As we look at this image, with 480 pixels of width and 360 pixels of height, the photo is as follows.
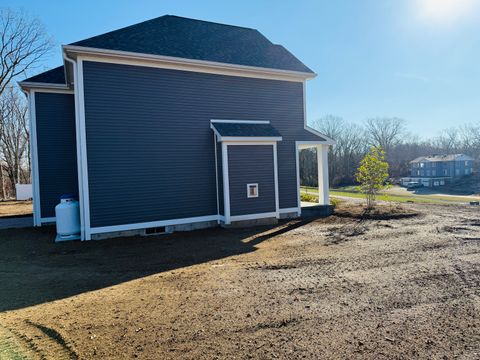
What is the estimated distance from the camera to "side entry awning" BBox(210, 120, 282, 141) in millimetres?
10766

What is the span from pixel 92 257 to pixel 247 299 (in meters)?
4.56

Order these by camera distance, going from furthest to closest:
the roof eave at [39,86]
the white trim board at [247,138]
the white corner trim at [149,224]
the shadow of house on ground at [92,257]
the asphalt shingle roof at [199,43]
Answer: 1. the roof eave at [39,86]
2. the white trim board at [247,138]
3. the asphalt shingle roof at [199,43]
4. the white corner trim at [149,224]
5. the shadow of house on ground at [92,257]

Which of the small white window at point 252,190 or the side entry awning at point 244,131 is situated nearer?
the side entry awning at point 244,131

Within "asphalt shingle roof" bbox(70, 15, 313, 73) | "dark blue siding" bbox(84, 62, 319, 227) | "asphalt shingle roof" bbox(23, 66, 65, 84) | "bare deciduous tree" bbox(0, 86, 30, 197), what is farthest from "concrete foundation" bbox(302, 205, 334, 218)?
"bare deciduous tree" bbox(0, 86, 30, 197)

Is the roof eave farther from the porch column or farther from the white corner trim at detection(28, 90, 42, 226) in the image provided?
the porch column

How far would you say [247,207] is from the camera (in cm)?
1118

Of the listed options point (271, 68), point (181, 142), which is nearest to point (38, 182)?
point (181, 142)

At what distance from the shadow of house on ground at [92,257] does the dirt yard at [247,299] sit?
0.04m

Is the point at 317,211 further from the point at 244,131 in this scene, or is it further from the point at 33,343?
the point at 33,343

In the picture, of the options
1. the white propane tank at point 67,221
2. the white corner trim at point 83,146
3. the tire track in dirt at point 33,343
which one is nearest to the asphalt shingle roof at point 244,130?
the white corner trim at point 83,146

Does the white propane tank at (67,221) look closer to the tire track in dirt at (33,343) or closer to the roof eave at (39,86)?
the roof eave at (39,86)

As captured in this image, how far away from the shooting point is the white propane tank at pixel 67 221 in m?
9.51

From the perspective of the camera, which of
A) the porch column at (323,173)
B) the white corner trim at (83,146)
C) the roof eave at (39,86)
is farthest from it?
the porch column at (323,173)

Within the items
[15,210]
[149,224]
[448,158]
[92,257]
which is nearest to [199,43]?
[149,224]
